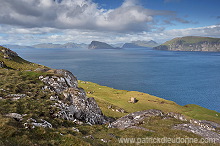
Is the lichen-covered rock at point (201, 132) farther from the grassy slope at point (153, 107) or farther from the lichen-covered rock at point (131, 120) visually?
the grassy slope at point (153, 107)

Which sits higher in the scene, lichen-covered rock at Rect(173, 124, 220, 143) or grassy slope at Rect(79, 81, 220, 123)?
lichen-covered rock at Rect(173, 124, 220, 143)

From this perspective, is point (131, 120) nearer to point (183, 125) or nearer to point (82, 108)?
point (183, 125)

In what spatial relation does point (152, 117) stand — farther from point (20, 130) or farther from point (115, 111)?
point (115, 111)

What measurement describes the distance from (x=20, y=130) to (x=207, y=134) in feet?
79.0

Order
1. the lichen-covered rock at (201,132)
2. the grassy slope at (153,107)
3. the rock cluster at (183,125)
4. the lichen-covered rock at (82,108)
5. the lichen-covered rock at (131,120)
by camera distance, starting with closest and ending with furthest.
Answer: the lichen-covered rock at (201,132) → the rock cluster at (183,125) → the lichen-covered rock at (131,120) → the lichen-covered rock at (82,108) → the grassy slope at (153,107)

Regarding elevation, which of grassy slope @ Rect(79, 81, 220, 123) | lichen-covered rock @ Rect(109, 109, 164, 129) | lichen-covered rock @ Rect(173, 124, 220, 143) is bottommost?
grassy slope @ Rect(79, 81, 220, 123)

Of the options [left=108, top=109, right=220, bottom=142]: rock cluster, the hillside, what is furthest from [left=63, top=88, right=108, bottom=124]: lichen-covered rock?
[left=108, top=109, right=220, bottom=142]: rock cluster

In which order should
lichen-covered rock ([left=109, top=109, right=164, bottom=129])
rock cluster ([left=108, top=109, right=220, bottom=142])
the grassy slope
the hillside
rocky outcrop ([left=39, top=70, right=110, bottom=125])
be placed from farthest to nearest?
the grassy slope < rocky outcrop ([left=39, top=70, right=110, bottom=125]) < lichen-covered rock ([left=109, top=109, right=164, bottom=129]) < rock cluster ([left=108, top=109, right=220, bottom=142]) < the hillside

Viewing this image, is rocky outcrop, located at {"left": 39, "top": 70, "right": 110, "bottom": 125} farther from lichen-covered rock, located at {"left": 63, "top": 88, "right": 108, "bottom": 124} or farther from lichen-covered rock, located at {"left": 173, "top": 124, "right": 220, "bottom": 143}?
lichen-covered rock, located at {"left": 173, "top": 124, "right": 220, "bottom": 143}

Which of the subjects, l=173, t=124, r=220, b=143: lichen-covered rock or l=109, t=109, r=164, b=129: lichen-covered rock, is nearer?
l=173, t=124, r=220, b=143: lichen-covered rock

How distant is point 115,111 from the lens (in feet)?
180

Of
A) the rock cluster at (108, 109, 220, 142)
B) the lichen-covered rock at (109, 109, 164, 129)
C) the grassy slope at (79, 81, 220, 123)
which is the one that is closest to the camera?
the rock cluster at (108, 109, 220, 142)

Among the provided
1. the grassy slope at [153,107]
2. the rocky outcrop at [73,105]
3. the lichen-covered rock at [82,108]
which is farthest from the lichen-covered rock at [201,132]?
the grassy slope at [153,107]

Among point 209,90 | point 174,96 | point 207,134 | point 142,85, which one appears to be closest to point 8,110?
point 207,134
